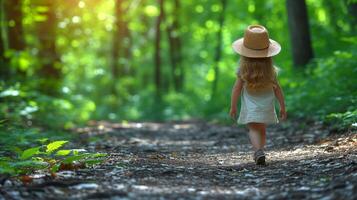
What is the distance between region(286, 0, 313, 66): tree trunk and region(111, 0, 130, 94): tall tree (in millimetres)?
13818

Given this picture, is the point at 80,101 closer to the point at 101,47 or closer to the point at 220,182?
the point at 220,182

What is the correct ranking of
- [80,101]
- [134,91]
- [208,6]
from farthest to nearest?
[134,91] < [208,6] < [80,101]

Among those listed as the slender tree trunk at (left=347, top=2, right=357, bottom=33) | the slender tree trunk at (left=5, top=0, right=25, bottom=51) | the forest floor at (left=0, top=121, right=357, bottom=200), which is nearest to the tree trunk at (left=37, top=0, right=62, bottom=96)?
the slender tree trunk at (left=5, top=0, right=25, bottom=51)

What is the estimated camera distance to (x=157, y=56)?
31688 millimetres

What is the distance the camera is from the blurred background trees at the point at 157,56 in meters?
13.4

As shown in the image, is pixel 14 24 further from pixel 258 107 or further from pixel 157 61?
pixel 157 61

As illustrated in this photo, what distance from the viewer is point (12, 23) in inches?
635

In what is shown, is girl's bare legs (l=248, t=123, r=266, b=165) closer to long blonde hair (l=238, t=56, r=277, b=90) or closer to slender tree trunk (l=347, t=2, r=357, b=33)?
long blonde hair (l=238, t=56, r=277, b=90)

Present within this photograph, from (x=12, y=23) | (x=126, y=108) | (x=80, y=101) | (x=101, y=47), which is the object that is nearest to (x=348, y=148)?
(x=12, y=23)

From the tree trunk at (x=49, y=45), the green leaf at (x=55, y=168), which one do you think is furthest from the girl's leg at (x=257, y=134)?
the tree trunk at (x=49, y=45)

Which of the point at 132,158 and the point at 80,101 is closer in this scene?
the point at 132,158

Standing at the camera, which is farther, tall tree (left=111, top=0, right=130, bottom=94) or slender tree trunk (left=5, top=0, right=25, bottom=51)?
tall tree (left=111, top=0, right=130, bottom=94)

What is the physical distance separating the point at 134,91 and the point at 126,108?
1097cm

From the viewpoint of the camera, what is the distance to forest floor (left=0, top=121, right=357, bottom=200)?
18.0ft
